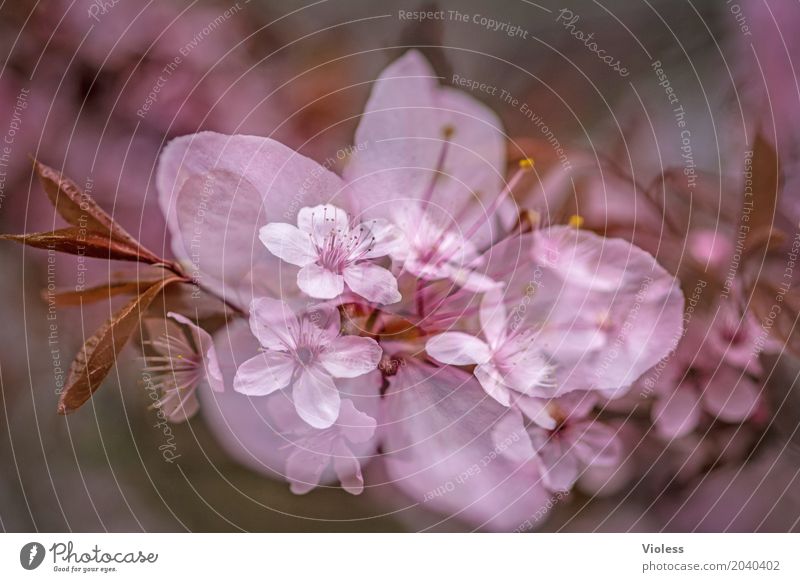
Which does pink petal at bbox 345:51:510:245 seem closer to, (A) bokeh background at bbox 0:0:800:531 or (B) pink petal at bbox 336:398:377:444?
(A) bokeh background at bbox 0:0:800:531

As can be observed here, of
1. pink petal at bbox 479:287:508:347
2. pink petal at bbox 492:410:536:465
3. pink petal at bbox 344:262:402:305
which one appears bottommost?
pink petal at bbox 492:410:536:465

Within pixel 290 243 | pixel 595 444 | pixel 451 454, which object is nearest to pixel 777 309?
pixel 595 444

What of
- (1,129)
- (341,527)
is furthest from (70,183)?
(341,527)

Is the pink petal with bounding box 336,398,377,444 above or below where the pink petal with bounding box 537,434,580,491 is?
above

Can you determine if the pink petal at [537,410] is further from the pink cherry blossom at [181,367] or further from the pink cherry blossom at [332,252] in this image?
the pink cherry blossom at [181,367]
